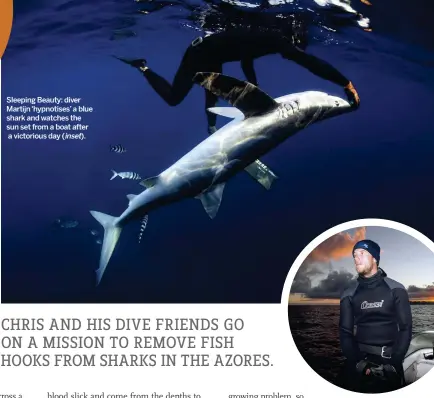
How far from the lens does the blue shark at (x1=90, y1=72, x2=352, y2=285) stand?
400cm

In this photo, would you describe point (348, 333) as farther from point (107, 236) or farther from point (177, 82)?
point (177, 82)

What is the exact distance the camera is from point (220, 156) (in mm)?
4004

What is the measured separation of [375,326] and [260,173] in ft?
4.70

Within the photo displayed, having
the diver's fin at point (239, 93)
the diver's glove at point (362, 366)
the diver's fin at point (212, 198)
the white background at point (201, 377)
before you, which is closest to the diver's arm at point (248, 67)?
the diver's fin at point (239, 93)

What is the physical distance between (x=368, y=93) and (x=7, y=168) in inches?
115

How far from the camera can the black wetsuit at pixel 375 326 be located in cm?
379

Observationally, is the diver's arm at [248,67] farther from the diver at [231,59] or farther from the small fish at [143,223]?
the small fish at [143,223]

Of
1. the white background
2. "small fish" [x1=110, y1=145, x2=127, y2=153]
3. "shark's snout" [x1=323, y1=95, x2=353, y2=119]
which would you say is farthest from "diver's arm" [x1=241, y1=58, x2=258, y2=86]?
the white background

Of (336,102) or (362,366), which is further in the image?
(336,102)

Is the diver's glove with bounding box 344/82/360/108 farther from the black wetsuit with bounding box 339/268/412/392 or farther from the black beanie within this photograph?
the black wetsuit with bounding box 339/268/412/392

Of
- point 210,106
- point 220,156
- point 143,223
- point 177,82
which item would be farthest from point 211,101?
point 143,223

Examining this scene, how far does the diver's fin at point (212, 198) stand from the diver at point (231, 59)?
458 millimetres

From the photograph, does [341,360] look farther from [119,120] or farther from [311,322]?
[119,120]

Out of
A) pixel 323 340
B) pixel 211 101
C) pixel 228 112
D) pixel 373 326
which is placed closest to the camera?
pixel 373 326
